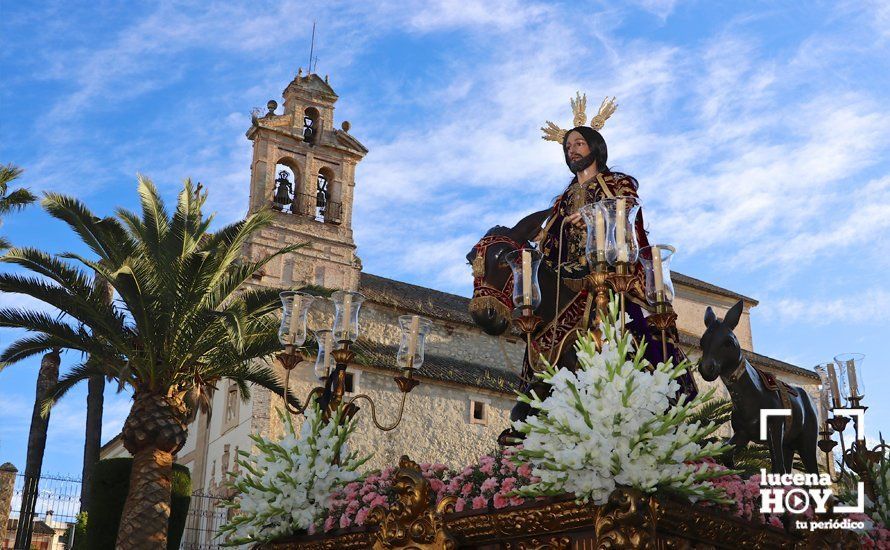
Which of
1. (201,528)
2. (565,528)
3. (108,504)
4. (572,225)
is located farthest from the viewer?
(201,528)

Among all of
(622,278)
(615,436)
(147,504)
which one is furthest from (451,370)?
(615,436)

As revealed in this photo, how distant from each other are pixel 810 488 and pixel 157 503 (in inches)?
503

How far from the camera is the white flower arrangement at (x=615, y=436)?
17.8 ft

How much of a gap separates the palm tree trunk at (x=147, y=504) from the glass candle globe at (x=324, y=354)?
9147 mm

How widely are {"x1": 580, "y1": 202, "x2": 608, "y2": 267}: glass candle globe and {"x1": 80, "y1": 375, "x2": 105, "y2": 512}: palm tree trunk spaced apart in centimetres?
2005

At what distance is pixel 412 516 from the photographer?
6.48 meters

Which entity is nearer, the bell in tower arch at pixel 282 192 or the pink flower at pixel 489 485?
the pink flower at pixel 489 485

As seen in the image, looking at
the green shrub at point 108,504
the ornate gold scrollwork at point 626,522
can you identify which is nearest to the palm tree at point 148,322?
the green shrub at point 108,504

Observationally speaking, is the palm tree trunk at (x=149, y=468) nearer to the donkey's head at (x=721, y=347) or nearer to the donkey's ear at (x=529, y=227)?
→ the donkey's ear at (x=529, y=227)

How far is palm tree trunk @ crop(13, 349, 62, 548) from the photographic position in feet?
68.1

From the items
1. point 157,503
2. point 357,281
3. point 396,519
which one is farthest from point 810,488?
point 357,281

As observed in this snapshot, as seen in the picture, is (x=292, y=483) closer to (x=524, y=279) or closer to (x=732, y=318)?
(x=524, y=279)

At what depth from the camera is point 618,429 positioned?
548 cm

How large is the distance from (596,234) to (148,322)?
12.1m
